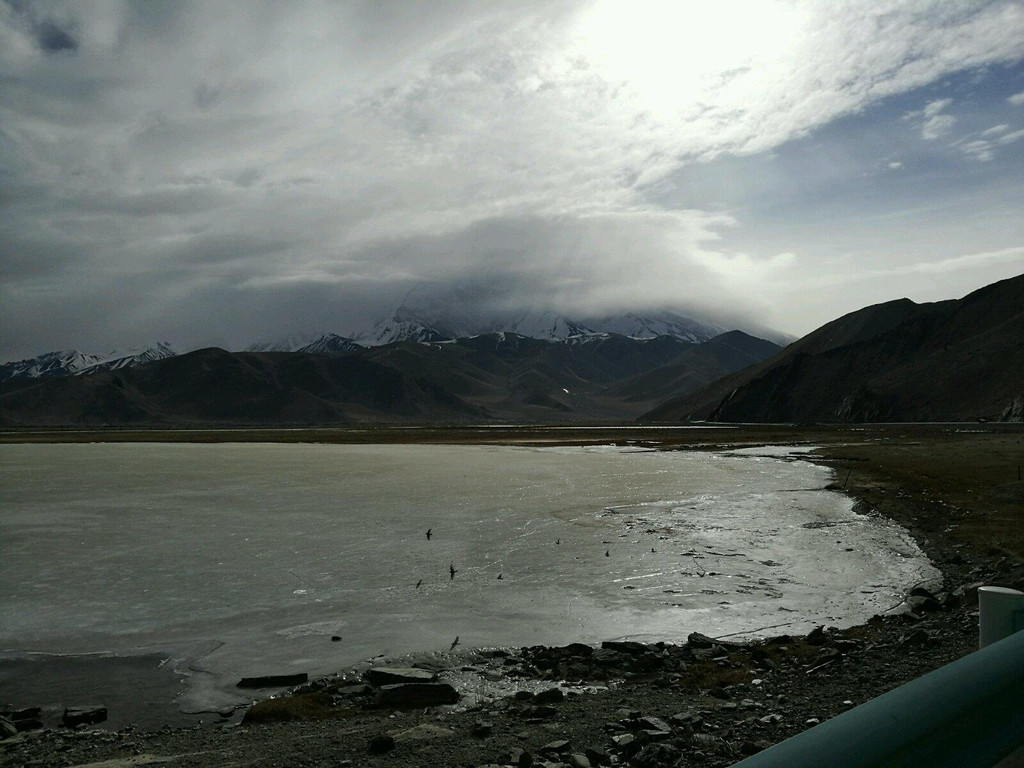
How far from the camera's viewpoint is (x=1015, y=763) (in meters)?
3.00

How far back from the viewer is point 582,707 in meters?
8.00

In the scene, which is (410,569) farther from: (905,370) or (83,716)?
(905,370)

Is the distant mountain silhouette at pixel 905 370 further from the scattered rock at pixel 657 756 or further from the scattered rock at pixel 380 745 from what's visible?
the scattered rock at pixel 380 745

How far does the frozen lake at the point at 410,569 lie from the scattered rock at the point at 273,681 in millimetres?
275

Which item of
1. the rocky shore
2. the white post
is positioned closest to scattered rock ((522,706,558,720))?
the rocky shore

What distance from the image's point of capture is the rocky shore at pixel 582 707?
669 centimetres

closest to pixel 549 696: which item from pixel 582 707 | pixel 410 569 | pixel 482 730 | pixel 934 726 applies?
pixel 582 707

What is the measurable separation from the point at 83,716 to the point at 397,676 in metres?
3.52

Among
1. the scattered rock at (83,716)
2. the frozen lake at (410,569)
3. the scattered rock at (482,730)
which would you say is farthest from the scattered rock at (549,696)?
the scattered rock at (83,716)

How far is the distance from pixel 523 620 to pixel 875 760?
1085cm

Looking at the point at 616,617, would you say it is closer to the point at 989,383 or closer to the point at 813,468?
the point at 813,468

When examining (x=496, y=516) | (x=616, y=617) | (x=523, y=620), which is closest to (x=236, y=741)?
(x=523, y=620)

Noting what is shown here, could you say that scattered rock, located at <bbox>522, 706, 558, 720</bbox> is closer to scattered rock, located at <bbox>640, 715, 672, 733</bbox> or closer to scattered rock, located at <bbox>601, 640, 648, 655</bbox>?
scattered rock, located at <bbox>640, 715, 672, 733</bbox>

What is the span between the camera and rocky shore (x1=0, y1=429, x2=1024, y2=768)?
6.69 m
